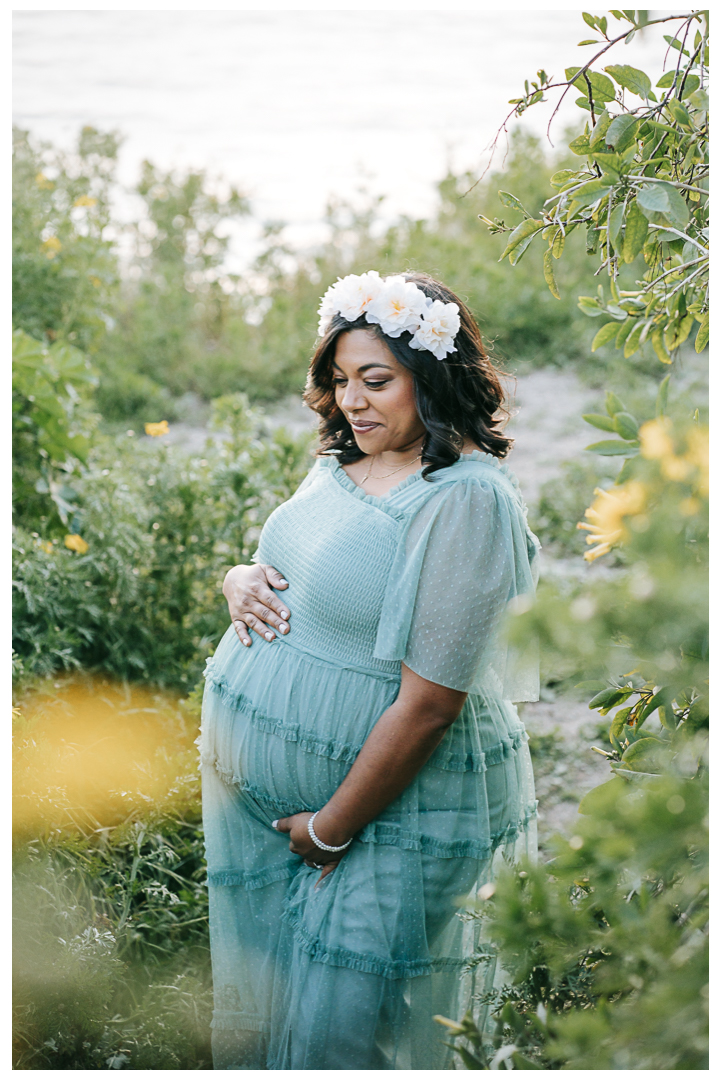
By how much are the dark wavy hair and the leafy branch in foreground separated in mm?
292

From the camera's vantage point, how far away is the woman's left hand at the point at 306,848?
5.43ft

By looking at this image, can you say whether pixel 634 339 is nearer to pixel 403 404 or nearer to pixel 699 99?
pixel 403 404

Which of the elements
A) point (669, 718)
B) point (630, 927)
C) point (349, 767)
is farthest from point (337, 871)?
point (630, 927)

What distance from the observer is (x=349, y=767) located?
1649 millimetres

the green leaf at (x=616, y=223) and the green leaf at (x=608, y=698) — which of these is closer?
the green leaf at (x=616, y=223)

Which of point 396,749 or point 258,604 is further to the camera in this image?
point 258,604

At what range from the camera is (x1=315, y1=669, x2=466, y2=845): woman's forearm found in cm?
154

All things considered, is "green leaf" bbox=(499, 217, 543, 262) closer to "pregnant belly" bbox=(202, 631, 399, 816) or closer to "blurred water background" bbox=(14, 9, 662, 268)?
"blurred water background" bbox=(14, 9, 662, 268)

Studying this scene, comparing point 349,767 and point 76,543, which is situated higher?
point 76,543

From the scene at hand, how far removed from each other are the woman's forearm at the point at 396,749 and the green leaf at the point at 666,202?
0.90 m

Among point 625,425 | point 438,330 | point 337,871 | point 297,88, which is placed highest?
point 297,88

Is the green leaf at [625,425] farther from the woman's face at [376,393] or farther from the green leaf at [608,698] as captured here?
the woman's face at [376,393]

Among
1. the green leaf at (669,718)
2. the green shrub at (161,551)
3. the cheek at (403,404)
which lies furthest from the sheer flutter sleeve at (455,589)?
the green shrub at (161,551)

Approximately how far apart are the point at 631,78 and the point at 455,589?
0.91 m
